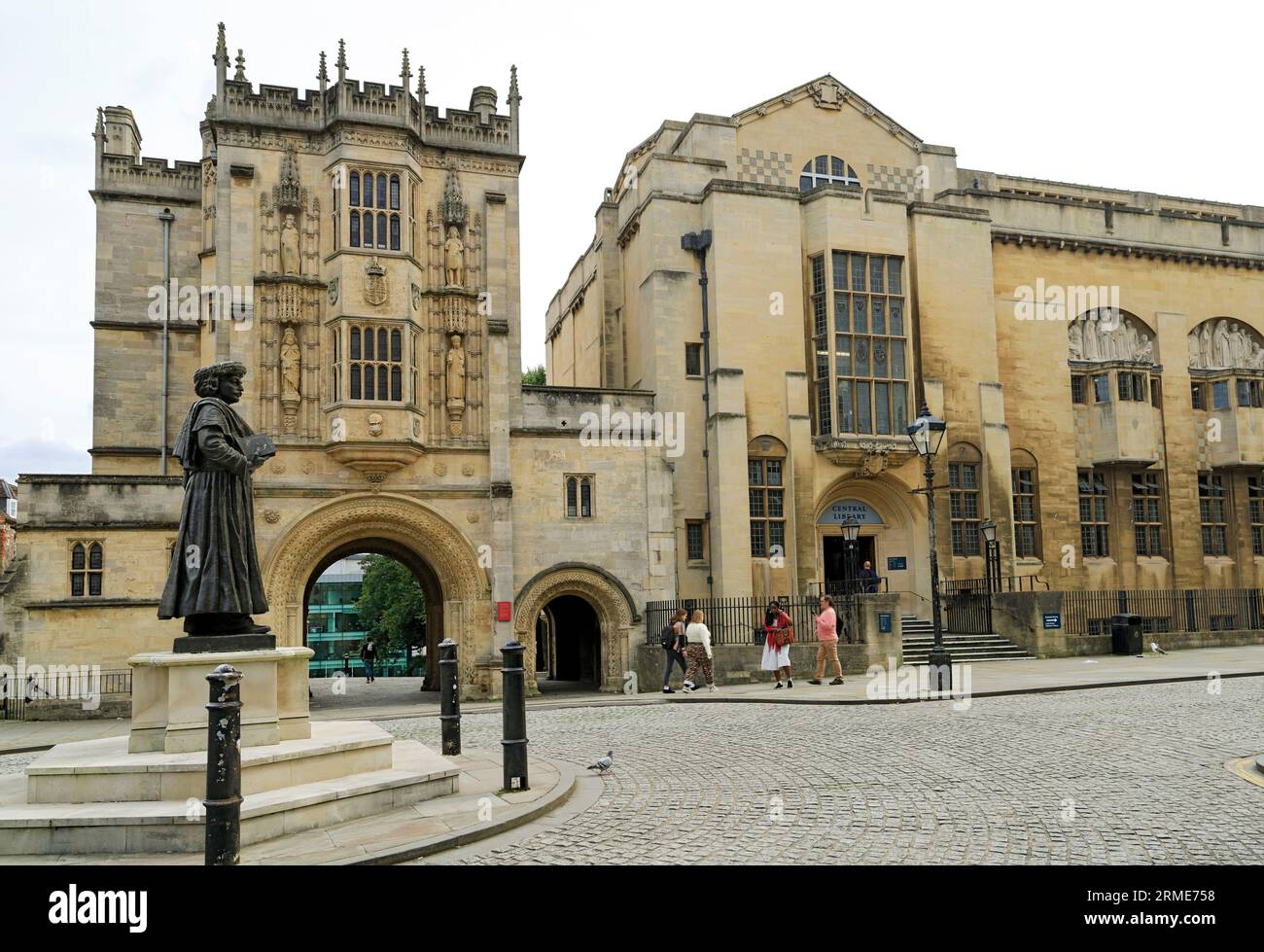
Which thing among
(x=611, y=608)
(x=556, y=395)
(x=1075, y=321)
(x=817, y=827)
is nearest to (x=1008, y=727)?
(x=817, y=827)

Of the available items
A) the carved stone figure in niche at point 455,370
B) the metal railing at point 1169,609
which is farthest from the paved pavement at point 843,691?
the carved stone figure in niche at point 455,370

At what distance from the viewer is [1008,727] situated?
43.9 ft

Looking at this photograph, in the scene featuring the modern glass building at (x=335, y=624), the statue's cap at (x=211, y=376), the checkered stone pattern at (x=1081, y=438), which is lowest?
the modern glass building at (x=335, y=624)

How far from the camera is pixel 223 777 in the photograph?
6.82 metres

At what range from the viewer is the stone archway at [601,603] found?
81.5ft

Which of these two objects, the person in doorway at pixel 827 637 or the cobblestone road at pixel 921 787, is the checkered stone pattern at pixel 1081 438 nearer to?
the person in doorway at pixel 827 637

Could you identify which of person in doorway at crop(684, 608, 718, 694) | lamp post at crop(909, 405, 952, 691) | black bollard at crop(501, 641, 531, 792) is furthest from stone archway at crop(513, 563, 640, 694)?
black bollard at crop(501, 641, 531, 792)

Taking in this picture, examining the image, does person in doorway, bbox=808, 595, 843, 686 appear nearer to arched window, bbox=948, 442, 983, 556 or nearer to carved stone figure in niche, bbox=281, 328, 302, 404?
arched window, bbox=948, 442, 983, 556

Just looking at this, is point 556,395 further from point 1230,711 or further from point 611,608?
point 1230,711

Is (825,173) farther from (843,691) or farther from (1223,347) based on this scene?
(843,691)

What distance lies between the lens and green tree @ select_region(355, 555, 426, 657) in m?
54.3

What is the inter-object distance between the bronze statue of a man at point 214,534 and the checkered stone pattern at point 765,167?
76.0 feet

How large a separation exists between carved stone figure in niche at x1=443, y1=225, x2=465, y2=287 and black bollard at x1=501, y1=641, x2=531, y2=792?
1715 centimetres

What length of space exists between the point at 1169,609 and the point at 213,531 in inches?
1239
